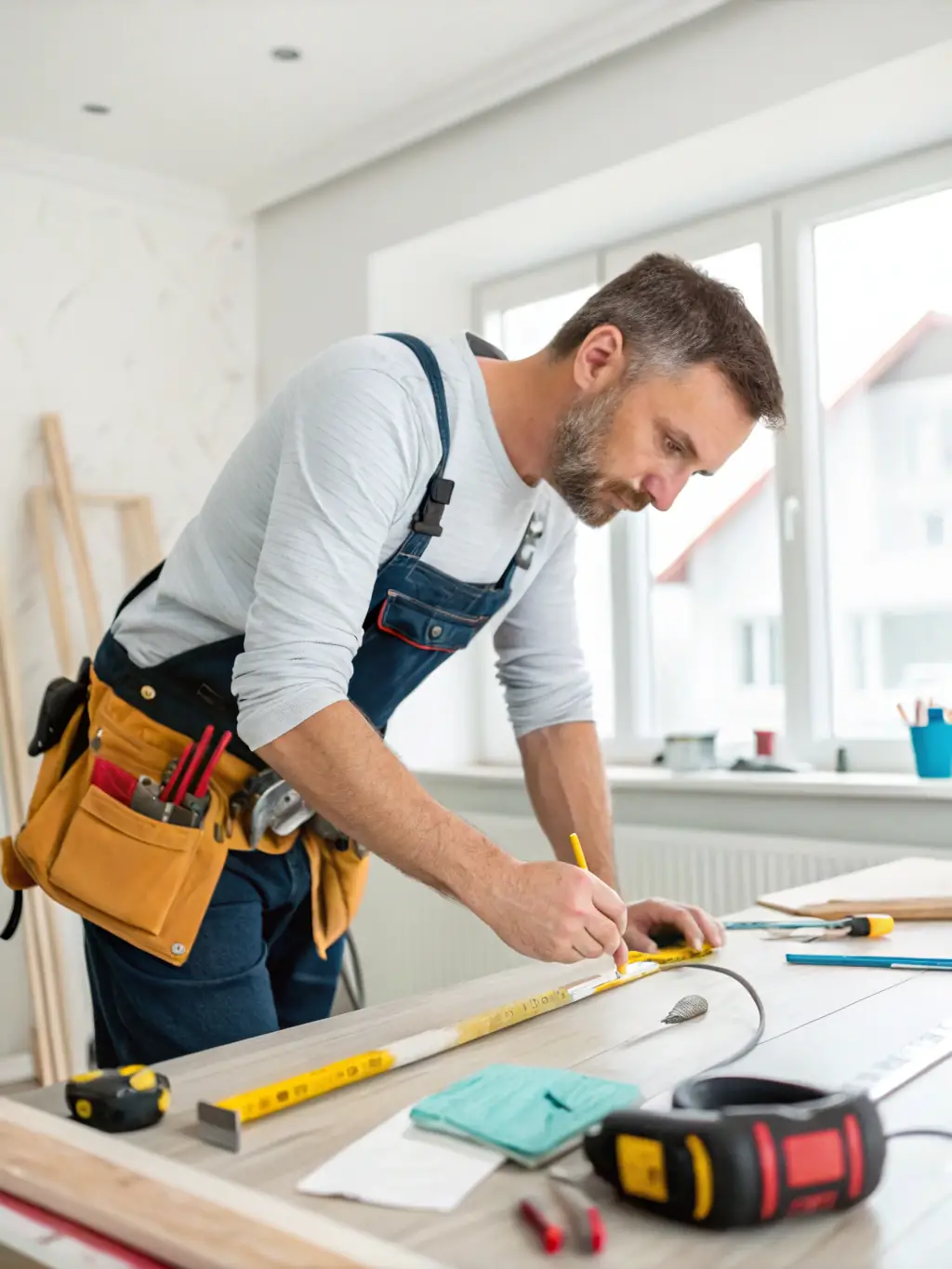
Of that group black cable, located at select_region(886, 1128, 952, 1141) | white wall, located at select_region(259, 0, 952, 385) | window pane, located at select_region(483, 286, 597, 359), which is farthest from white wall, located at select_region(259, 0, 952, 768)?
black cable, located at select_region(886, 1128, 952, 1141)

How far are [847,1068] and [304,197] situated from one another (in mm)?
3502

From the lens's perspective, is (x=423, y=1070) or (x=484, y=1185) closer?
(x=484, y=1185)

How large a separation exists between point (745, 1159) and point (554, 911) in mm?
440

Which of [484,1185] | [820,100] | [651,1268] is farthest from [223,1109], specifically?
[820,100]

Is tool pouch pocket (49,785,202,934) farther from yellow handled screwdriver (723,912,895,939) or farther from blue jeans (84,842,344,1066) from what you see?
yellow handled screwdriver (723,912,895,939)

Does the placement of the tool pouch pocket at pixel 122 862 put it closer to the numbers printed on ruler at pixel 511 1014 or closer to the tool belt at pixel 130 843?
the tool belt at pixel 130 843

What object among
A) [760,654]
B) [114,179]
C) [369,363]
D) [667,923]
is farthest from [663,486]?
[114,179]

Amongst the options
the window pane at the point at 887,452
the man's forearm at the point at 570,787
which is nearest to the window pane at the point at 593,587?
the window pane at the point at 887,452

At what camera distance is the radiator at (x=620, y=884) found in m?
2.65

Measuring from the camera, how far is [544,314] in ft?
12.6

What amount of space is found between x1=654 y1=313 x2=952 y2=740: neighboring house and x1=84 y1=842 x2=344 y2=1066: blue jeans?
6.26ft

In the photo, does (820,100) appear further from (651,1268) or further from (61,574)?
(651,1268)

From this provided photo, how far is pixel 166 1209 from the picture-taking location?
27.4 inches

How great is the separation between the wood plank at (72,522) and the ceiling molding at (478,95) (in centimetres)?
104
